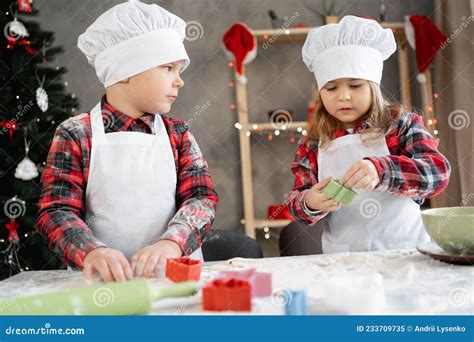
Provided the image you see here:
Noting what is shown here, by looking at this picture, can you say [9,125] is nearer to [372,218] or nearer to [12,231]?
[12,231]

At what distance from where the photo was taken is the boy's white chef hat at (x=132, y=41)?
0.88 meters

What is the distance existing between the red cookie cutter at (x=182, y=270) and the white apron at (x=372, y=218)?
40cm

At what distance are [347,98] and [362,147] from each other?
3.7 inches

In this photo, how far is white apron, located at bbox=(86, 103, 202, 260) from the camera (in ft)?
2.82

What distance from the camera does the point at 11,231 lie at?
1.55 m

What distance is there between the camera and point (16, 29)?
1543mm

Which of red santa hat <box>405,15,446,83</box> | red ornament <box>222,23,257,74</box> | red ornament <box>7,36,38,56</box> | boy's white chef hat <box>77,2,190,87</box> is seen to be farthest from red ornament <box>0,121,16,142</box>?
red santa hat <box>405,15,446,83</box>

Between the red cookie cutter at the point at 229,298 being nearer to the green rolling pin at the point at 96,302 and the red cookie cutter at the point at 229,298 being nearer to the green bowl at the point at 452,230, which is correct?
the green rolling pin at the point at 96,302

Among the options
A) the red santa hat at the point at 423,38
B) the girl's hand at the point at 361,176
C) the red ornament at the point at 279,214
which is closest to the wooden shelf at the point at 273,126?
the red ornament at the point at 279,214

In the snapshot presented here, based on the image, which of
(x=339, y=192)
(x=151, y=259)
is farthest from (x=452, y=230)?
(x=151, y=259)

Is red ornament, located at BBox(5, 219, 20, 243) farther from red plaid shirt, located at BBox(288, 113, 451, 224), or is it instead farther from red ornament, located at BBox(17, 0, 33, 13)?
red plaid shirt, located at BBox(288, 113, 451, 224)

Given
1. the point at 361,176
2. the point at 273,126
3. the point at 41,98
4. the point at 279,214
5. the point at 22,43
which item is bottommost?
the point at 279,214

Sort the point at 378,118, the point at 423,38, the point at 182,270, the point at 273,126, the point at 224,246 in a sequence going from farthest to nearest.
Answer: the point at 273,126
the point at 423,38
the point at 224,246
the point at 378,118
the point at 182,270
